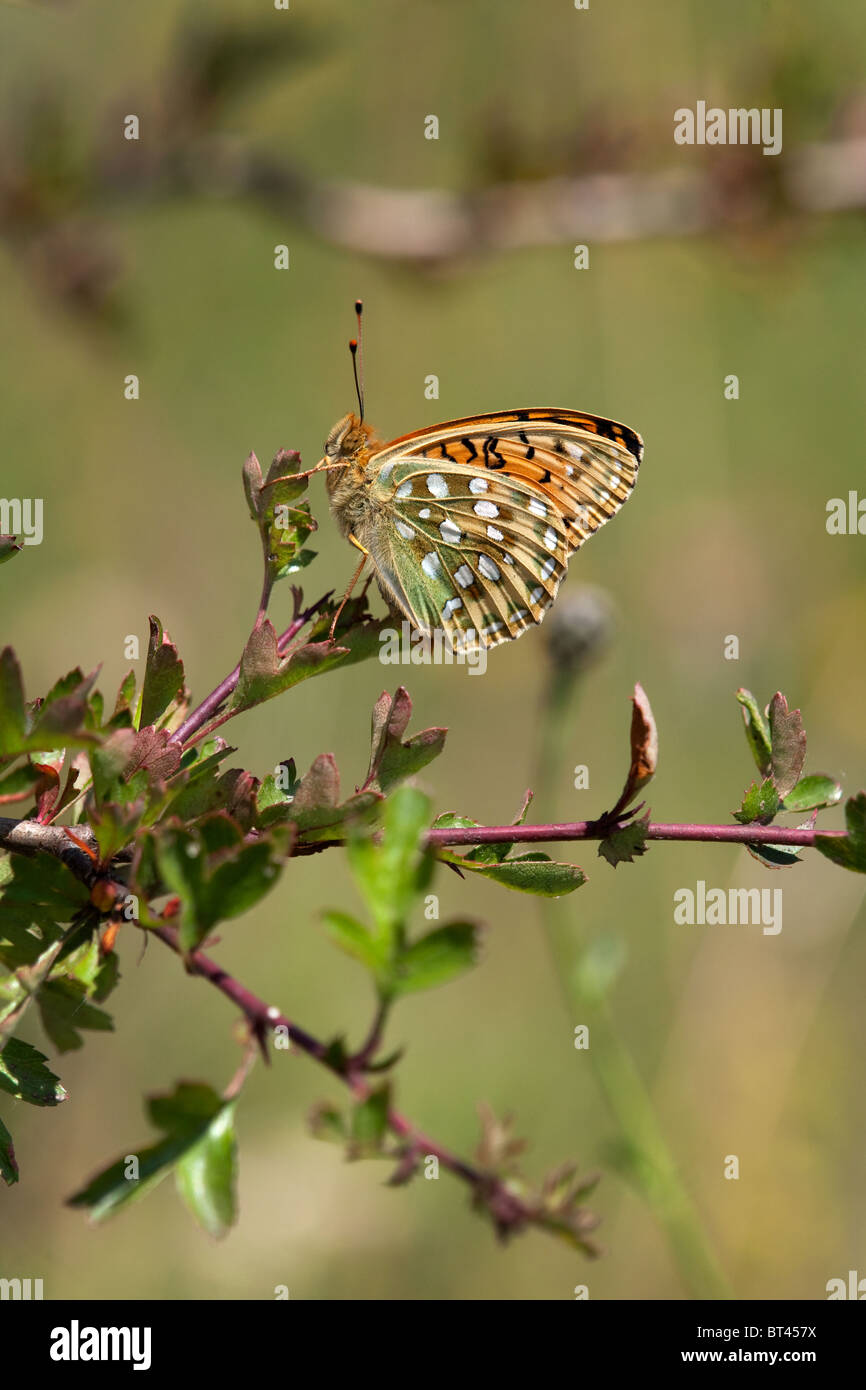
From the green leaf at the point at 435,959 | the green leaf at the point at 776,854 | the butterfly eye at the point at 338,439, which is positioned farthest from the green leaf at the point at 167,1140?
the butterfly eye at the point at 338,439

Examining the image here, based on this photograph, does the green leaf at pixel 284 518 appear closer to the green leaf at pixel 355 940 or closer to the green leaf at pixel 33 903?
the green leaf at pixel 33 903

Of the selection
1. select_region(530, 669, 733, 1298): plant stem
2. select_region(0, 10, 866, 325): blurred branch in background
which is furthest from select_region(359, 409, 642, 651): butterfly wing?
select_region(530, 669, 733, 1298): plant stem

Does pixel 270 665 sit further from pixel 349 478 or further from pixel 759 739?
pixel 349 478

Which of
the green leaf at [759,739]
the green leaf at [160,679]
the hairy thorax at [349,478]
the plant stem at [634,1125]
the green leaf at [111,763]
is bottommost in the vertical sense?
the plant stem at [634,1125]

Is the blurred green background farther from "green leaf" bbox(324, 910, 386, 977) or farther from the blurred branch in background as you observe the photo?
"green leaf" bbox(324, 910, 386, 977)

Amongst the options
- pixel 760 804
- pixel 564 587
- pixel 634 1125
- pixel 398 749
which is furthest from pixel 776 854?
pixel 564 587
